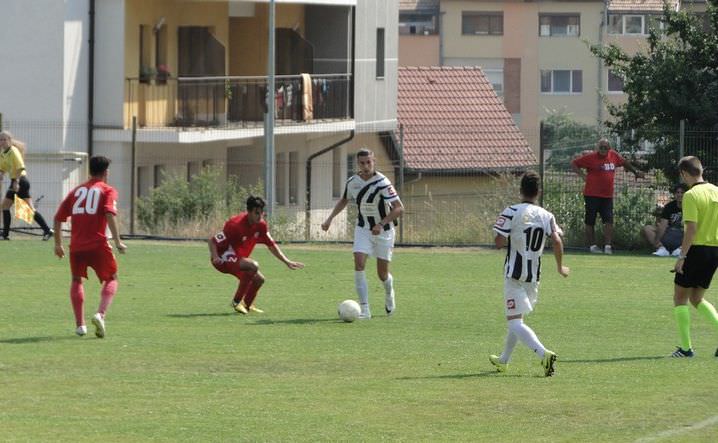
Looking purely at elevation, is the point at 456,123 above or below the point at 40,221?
above

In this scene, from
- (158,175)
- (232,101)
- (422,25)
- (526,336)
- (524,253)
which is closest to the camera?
(526,336)

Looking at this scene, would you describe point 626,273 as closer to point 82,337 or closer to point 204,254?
point 204,254

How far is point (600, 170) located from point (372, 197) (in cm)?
1027

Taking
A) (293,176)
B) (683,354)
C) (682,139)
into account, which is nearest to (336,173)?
(293,176)

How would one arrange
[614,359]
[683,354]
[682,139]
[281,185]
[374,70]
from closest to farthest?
[614,359]
[683,354]
[682,139]
[281,185]
[374,70]

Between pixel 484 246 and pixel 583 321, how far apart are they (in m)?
11.6

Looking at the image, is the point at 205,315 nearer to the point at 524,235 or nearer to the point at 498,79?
the point at 524,235

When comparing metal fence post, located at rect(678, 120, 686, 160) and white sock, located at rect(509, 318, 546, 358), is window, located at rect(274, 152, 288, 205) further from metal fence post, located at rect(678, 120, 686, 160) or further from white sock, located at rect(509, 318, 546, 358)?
white sock, located at rect(509, 318, 546, 358)

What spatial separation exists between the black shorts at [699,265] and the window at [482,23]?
224 ft

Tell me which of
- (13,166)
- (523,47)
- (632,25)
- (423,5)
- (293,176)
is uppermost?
(423,5)

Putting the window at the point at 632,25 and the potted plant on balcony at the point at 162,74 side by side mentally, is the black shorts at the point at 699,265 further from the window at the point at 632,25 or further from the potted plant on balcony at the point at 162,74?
the window at the point at 632,25

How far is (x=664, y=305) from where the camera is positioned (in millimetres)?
20281

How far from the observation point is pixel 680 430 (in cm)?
1116

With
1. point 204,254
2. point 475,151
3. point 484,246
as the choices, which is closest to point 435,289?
point 204,254
